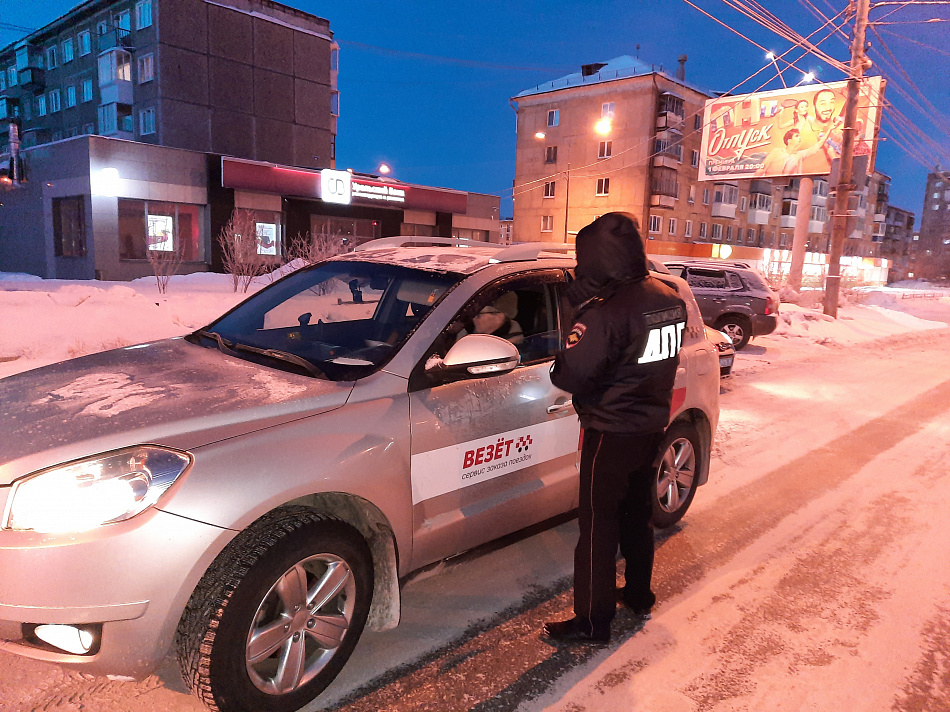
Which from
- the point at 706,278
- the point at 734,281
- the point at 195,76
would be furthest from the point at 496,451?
the point at 195,76

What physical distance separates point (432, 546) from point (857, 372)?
35.4 ft

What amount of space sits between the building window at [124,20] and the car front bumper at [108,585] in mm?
38907

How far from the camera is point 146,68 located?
32656 mm

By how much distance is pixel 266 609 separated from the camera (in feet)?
7.72

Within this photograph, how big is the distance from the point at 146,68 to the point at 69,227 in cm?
1197

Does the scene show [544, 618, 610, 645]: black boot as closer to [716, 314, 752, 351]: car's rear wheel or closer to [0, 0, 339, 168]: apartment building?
[716, 314, 752, 351]: car's rear wheel

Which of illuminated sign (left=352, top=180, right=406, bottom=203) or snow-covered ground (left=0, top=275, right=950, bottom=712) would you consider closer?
snow-covered ground (left=0, top=275, right=950, bottom=712)

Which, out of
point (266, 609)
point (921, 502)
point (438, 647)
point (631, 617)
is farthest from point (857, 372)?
point (266, 609)

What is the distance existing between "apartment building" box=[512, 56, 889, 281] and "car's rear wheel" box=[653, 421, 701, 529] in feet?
122

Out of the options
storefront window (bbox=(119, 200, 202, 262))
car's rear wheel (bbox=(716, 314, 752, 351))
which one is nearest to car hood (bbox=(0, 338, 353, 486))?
car's rear wheel (bbox=(716, 314, 752, 351))

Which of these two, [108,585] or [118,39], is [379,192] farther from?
[108,585]

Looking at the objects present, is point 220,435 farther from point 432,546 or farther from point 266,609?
point 432,546

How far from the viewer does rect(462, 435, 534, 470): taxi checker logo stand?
9.80 feet

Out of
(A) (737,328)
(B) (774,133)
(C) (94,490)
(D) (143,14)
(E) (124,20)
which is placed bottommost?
(A) (737,328)
